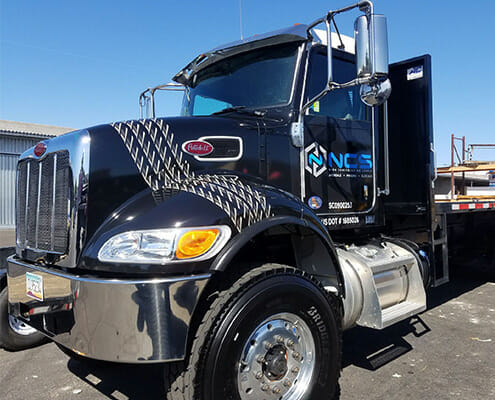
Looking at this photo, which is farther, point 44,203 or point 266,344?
point 44,203

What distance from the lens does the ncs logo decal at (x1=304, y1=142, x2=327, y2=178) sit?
11.3ft

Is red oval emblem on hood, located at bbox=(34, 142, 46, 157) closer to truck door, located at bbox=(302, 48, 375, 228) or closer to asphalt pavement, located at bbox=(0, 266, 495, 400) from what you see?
asphalt pavement, located at bbox=(0, 266, 495, 400)

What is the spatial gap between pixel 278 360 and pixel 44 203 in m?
1.78

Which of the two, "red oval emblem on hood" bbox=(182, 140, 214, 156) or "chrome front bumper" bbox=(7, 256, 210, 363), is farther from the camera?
"red oval emblem on hood" bbox=(182, 140, 214, 156)

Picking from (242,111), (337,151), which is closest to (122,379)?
(242,111)

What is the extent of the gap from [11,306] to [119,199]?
1140 millimetres

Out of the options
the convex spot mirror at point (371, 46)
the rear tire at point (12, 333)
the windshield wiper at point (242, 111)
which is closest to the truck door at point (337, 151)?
the windshield wiper at point (242, 111)

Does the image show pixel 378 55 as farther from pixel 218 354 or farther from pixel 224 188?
pixel 218 354

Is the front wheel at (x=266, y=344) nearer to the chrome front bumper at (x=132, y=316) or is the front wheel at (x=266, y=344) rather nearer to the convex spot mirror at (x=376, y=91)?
the chrome front bumper at (x=132, y=316)

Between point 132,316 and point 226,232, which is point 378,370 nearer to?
point 226,232

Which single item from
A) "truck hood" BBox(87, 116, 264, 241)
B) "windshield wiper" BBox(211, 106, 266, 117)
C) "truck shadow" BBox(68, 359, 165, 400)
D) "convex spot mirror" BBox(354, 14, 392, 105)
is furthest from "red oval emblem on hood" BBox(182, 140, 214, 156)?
"truck shadow" BBox(68, 359, 165, 400)

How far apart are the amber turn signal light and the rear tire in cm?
270

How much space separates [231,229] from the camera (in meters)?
2.37

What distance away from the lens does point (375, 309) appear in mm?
3348
